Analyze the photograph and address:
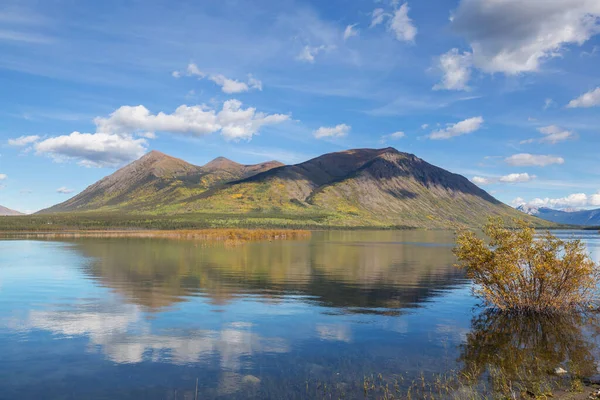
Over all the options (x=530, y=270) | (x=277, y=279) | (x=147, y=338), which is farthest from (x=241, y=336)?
(x=277, y=279)

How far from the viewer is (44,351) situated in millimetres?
31156

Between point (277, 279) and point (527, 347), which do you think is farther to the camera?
point (277, 279)

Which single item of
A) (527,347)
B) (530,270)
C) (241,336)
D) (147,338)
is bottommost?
(527,347)

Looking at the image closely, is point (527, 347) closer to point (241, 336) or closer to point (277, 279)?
point (241, 336)

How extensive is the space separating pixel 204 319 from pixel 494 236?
30.9m

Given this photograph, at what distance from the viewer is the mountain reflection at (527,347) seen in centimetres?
2736

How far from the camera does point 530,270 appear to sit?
140 feet

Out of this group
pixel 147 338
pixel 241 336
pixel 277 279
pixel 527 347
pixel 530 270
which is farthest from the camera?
pixel 277 279

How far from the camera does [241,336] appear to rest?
35625mm

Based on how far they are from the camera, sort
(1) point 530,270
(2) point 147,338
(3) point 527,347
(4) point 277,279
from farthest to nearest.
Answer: (4) point 277,279 → (1) point 530,270 → (2) point 147,338 → (3) point 527,347

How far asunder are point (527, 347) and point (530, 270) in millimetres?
11481

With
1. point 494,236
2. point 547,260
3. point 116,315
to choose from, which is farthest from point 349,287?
point 116,315

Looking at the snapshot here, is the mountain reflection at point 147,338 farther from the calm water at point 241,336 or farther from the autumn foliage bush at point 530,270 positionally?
the autumn foliage bush at point 530,270

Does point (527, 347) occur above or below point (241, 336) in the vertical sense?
below
